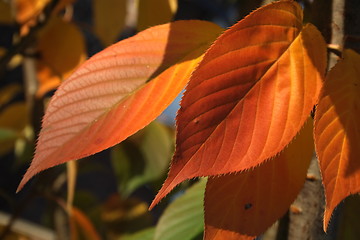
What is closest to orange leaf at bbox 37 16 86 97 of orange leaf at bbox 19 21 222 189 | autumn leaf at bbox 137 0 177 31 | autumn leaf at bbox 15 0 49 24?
autumn leaf at bbox 15 0 49 24

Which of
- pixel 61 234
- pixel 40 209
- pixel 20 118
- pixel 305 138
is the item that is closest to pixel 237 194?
pixel 305 138

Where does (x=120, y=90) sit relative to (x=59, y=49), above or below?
above

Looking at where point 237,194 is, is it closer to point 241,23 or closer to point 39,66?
point 241,23

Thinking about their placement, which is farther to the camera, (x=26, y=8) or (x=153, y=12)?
(x=26, y=8)

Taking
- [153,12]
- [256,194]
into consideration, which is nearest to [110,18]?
[153,12]

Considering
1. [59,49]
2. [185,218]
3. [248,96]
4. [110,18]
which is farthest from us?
[59,49]

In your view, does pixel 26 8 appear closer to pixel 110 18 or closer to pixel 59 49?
pixel 59 49

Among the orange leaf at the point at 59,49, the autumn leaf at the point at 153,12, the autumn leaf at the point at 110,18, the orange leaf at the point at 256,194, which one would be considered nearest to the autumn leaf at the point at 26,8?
the orange leaf at the point at 59,49
